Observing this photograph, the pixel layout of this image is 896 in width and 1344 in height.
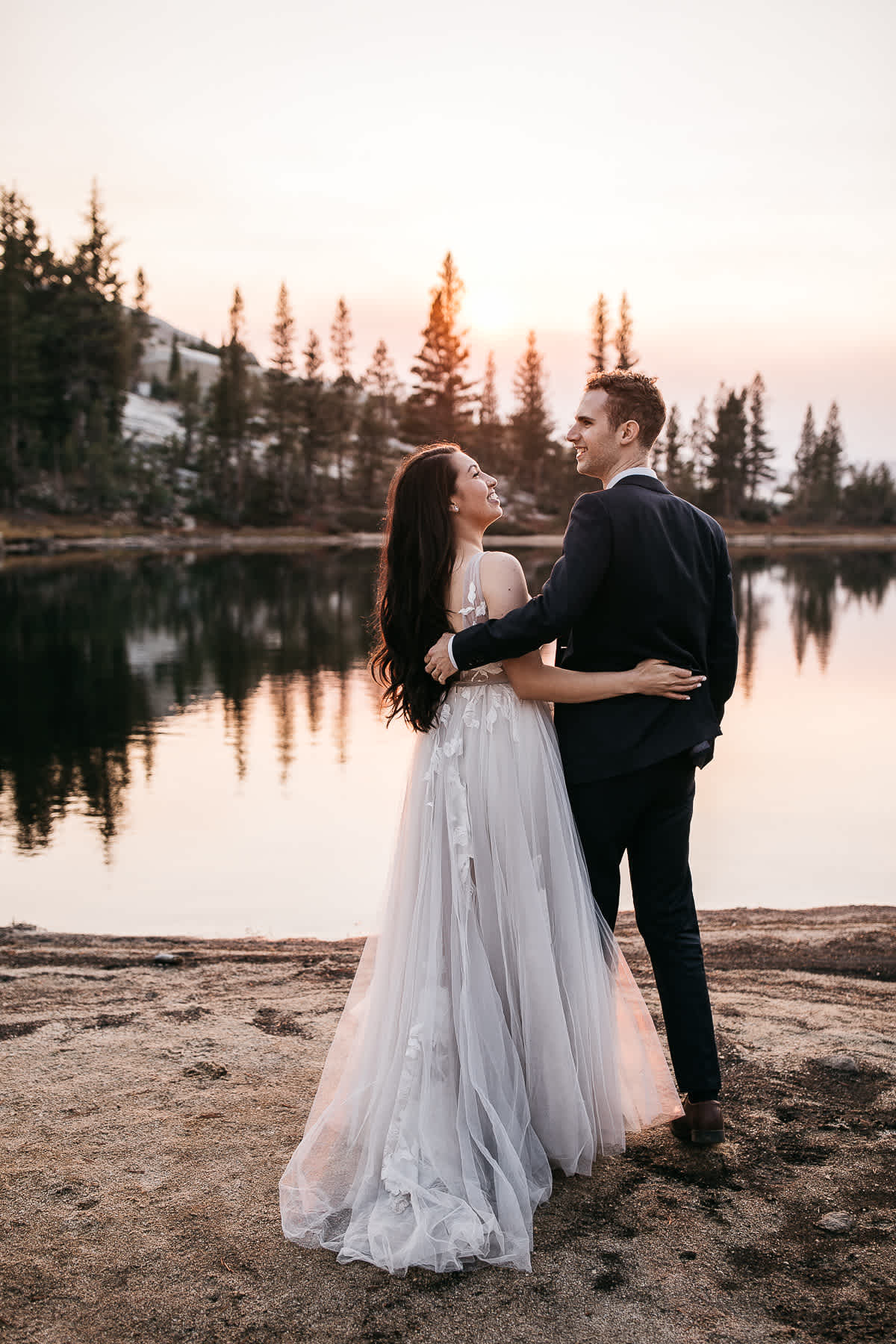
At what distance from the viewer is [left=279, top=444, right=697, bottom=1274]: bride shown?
8.40ft

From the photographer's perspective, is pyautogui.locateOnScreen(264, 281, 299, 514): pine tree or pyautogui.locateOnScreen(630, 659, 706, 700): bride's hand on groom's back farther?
pyautogui.locateOnScreen(264, 281, 299, 514): pine tree

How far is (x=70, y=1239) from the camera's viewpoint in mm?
2426

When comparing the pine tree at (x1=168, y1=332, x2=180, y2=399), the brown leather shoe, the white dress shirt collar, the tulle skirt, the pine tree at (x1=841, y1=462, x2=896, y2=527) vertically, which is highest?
the pine tree at (x1=168, y1=332, x2=180, y2=399)

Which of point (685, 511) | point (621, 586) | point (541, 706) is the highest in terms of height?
point (685, 511)

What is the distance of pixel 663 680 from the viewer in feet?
8.83

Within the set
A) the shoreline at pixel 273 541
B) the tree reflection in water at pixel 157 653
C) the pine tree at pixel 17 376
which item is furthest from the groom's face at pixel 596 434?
the pine tree at pixel 17 376

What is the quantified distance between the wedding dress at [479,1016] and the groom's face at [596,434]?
397 millimetres

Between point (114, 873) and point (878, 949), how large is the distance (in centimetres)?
478

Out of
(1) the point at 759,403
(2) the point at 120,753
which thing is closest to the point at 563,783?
(2) the point at 120,753

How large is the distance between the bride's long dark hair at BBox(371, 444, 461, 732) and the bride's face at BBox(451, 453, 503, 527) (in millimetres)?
17

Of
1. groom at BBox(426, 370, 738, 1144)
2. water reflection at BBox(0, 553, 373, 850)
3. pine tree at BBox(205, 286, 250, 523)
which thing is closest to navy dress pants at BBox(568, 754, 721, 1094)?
groom at BBox(426, 370, 738, 1144)

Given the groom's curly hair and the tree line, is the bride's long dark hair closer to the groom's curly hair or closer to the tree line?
the groom's curly hair

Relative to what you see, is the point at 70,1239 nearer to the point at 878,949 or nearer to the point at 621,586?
the point at 621,586

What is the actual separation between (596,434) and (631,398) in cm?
12
